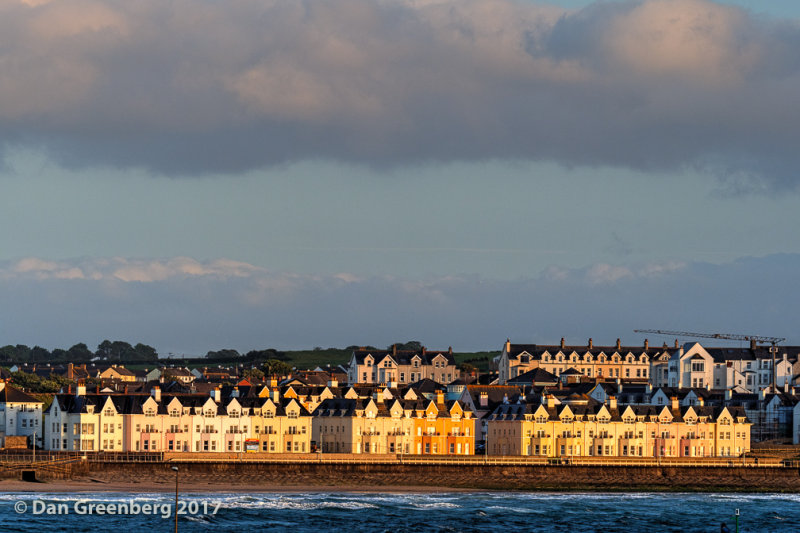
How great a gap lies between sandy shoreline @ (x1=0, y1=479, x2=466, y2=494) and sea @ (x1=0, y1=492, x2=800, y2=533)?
1.93m

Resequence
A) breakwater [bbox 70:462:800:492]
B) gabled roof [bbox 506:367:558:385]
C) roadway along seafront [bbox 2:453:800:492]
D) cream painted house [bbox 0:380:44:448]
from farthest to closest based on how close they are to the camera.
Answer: gabled roof [bbox 506:367:558:385]
cream painted house [bbox 0:380:44:448]
breakwater [bbox 70:462:800:492]
roadway along seafront [bbox 2:453:800:492]

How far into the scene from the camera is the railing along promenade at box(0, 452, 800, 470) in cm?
12431

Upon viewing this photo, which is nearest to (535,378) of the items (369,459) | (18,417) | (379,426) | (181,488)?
(379,426)

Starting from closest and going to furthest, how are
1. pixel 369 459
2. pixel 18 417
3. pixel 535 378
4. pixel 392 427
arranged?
pixel 369 459 → pixel 18 417 → pixel 392 427 → pixel 535 378

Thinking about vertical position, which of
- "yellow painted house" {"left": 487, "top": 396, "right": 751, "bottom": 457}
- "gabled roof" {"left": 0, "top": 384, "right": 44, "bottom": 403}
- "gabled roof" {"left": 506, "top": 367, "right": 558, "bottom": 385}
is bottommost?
"yellow painted house" {"left": 487, "top": 396, "right": 751, "bottom": 457}

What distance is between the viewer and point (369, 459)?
132m

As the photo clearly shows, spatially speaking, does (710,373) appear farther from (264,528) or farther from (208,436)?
(264,528)

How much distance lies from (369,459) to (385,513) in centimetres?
2381

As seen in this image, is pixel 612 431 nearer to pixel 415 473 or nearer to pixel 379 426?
pixel 379 426

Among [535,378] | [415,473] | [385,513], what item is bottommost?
[385,513]

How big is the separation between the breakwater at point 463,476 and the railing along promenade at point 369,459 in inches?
22.4

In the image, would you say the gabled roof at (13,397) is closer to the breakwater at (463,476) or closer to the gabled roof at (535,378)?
the breakwater at (463,476)

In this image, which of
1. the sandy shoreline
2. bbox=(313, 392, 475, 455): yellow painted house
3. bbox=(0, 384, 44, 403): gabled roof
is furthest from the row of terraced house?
the sandy shoreline

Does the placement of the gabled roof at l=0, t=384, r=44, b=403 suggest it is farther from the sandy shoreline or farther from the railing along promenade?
the sandy shoreline
